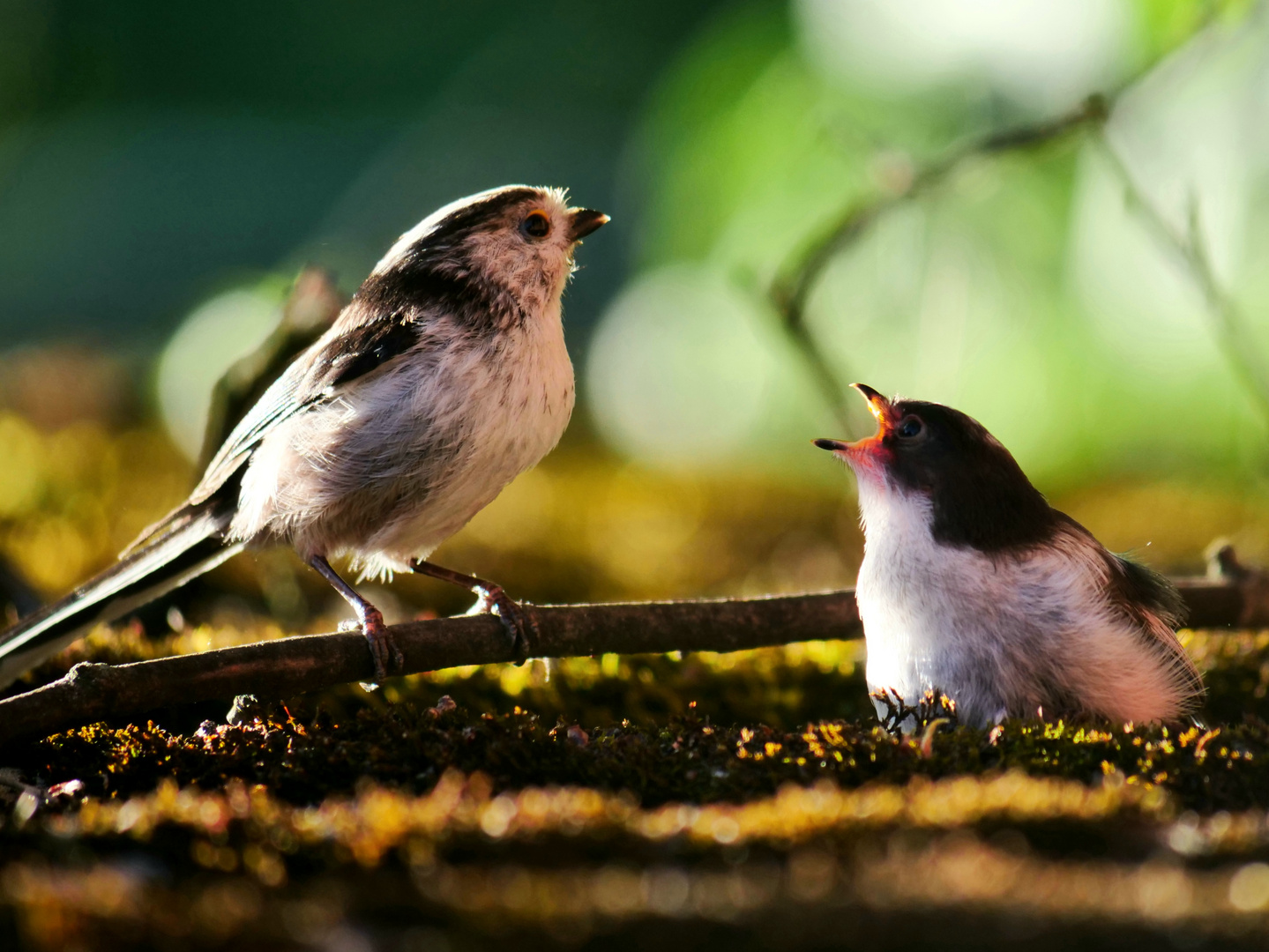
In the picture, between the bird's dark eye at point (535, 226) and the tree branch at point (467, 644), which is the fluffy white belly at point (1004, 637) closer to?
the tree branch at point (467, 644)

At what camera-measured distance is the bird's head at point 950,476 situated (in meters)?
1.95

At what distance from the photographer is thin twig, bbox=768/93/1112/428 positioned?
2.63 metres

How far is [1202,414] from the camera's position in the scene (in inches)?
212

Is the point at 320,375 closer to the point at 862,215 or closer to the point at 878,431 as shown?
the point at 878,431

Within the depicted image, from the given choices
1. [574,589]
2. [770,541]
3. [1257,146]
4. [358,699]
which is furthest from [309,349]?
[1257,146]

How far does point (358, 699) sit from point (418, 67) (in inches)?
355

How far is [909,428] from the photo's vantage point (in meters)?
2.08

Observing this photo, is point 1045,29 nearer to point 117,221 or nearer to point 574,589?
point 574,589

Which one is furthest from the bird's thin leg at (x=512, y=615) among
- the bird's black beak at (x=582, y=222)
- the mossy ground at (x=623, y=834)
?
the bird's black beak at (x=582, y=222)

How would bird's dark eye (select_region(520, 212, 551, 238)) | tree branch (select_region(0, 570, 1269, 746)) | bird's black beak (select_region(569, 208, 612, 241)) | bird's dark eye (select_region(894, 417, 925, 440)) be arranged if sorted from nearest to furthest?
tree branch (select_region(0, 570, 1269, 746)) → bird's dark eye (select_region(894, 417, 925, 440)) → bird's dark eye (select_region(520, 212, 551, 238)) → bird's black beak (select_region(569, 208, 612, 241))

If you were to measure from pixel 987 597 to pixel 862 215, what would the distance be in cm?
136

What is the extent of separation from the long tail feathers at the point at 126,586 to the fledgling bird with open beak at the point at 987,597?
1.43 m

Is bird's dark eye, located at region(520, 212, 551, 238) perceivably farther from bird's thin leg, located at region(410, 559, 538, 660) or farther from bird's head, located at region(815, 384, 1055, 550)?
bird's head, located at region(815, 384, 1055, 550)

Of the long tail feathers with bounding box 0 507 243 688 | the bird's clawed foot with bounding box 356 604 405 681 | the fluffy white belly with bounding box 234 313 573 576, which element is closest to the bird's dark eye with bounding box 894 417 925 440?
the fluffy white belly with bounding box 234 313 573 576
